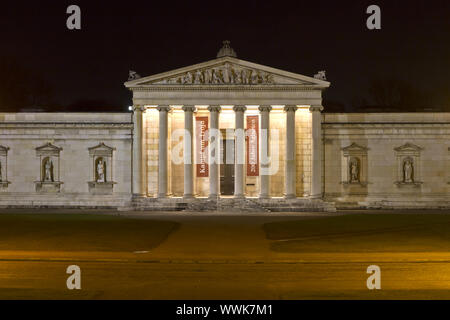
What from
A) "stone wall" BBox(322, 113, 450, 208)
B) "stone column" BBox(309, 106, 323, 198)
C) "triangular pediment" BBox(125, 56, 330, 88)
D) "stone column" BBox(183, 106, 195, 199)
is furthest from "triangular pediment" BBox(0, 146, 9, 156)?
"stone wall" BBox(322, 113, 450, 208)

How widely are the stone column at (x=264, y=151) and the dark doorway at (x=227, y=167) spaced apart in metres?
3.86

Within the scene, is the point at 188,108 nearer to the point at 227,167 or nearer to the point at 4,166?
the point at 227,167

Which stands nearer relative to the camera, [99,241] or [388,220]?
[99,241]

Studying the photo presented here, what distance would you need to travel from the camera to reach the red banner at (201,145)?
192 ft

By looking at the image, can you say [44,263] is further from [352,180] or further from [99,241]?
[352,180]

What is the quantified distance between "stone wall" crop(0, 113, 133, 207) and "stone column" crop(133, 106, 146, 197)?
139 inches

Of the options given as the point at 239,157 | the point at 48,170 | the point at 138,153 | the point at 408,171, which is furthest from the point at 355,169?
the point at 48,170

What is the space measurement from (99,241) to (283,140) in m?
31.7

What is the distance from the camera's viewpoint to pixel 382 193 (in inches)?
2442

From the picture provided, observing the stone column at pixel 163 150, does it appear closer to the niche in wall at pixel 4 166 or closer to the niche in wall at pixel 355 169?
the niche in wall at pixel 4 166

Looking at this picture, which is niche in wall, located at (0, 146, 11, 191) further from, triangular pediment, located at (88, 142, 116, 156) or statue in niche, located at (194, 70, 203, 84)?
statue in niche, located at (194, 70, 203, 84)

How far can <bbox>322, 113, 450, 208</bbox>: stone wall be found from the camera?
203 ft

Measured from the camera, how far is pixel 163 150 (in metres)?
58.3

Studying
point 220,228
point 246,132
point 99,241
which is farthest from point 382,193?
point 99,241
